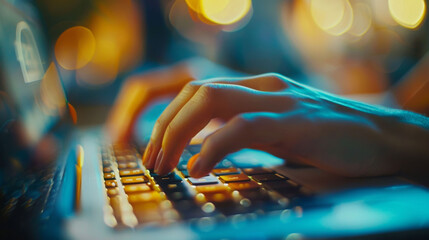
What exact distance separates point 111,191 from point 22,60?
0.32 metres

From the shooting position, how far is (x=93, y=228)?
1.08 ft

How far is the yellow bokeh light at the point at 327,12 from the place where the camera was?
5707mm

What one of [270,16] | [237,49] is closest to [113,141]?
[237,49]

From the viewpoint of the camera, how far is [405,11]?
5523 mm

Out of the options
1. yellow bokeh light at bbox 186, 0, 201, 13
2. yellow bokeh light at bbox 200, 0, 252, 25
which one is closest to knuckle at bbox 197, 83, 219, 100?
yellow bokeh light at bbox 200, 0, 252, 25

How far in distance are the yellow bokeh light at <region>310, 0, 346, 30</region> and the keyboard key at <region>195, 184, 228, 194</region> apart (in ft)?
18.6

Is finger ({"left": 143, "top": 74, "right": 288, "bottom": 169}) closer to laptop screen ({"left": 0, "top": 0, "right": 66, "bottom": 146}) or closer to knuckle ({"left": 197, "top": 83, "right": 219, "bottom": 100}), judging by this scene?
knuckle ({"left": 197, "top": 83, "right": 219, "bottom": 100})

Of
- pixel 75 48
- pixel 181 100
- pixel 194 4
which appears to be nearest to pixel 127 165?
pixel 181 100

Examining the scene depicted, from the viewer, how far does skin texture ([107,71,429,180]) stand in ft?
1.48

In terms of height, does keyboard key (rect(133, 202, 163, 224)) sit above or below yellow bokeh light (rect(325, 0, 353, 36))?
below

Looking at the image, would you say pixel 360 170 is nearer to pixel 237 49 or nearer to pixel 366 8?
pixel 237 49

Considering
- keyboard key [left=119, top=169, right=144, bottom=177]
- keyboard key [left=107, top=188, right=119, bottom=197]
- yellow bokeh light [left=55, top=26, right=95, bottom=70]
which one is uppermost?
yellow bokeh light [left=55, top=26, right=95, bottom=70]

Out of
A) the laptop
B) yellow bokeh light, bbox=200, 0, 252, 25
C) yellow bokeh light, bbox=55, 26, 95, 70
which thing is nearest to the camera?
the laptop

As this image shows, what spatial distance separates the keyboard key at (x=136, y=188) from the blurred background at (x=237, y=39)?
758 millimetres
